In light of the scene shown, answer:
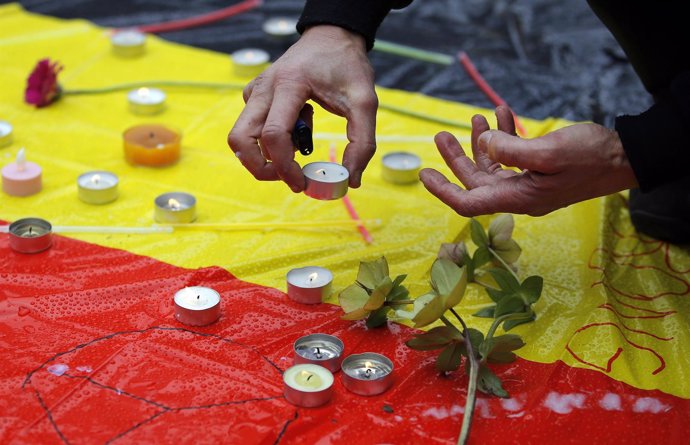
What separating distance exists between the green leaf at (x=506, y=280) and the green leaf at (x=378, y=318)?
17 cm

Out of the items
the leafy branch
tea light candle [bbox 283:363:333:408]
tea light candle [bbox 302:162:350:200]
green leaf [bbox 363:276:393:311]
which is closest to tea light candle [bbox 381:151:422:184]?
the leafy branch

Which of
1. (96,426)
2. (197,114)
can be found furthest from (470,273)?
(197,114)

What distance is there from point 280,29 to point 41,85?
0.67m

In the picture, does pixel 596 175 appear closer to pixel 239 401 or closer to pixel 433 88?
pixel 239 401

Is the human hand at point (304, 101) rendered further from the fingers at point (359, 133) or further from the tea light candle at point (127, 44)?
the tea light candle at point (127, 44)

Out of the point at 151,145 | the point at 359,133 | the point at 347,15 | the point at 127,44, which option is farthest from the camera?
the point at 127,44

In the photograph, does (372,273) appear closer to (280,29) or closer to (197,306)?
(197,306)

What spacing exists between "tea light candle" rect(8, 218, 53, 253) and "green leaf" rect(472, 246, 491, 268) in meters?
0.67

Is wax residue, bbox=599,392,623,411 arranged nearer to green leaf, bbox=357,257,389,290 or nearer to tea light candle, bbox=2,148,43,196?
green leaf, bbox=357,257,389,290

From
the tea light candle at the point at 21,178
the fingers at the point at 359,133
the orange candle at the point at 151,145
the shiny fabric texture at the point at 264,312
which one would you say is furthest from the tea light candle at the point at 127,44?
the fingers at the point at 359,133

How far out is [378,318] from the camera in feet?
4.23

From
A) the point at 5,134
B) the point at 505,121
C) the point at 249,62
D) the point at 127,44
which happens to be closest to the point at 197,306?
the point at 505,121

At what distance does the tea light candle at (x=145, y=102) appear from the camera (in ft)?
6.30

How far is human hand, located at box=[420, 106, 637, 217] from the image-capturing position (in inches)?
46.4
